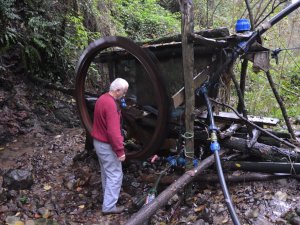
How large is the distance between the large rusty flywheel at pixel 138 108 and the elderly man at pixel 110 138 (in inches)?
17.8

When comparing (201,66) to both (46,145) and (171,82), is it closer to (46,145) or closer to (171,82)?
(171,82)

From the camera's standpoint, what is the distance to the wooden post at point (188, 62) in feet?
11.8

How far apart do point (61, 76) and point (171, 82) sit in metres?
4.19

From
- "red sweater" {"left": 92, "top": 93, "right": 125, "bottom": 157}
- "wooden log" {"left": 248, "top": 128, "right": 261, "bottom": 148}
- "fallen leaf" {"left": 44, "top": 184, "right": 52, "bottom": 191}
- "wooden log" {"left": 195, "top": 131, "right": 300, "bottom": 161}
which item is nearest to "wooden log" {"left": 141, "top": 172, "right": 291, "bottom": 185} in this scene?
"wooden log" {"left": 195, "top": 131, "right": 300, "bottom": 161}

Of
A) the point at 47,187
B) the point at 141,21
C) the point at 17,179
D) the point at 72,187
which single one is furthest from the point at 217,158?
the point at 141,21

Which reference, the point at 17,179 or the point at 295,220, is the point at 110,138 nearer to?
the point at 17,179

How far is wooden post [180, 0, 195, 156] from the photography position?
11.8 ft

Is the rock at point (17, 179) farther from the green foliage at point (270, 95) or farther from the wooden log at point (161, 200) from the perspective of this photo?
the green foliage at point (270, 95)

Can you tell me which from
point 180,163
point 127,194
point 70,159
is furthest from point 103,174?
point 70,159

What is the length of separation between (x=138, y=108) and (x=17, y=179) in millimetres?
2212

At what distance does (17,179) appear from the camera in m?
4.98

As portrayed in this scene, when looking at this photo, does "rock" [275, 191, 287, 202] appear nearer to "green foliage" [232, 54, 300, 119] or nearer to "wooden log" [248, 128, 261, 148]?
"wooden log" [248, 128, 261, 148]

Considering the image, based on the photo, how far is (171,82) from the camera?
5031 millimetres

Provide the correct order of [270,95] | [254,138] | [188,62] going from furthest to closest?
1. [270,95]
2. [254,138]
3. [188,62]
